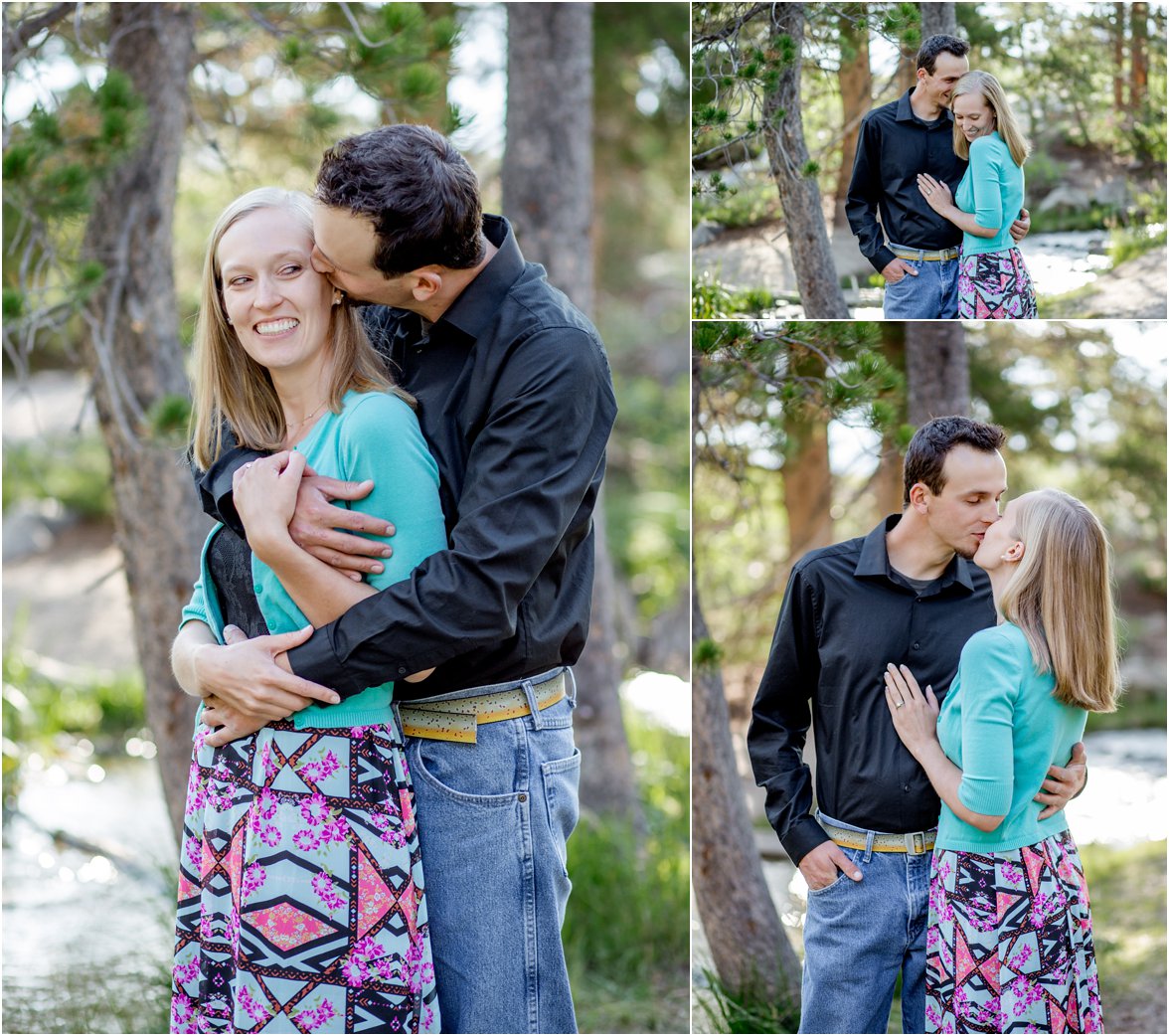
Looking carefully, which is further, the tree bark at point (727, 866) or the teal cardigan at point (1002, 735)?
the tree bark at point (727, 866)

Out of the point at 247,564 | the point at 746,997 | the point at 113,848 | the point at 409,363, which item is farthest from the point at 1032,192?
the point at 113,848

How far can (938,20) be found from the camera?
2.33 meters

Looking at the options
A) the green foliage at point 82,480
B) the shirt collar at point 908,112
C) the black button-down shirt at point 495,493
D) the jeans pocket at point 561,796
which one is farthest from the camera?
the green foliage at point 82,480

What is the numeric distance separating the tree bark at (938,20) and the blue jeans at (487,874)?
1557 millimetres

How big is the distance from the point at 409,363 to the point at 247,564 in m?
0.42

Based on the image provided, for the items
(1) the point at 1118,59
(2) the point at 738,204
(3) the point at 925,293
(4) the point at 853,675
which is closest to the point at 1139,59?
(1) the point at 1118,59

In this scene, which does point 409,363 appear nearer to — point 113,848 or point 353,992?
point 353,992

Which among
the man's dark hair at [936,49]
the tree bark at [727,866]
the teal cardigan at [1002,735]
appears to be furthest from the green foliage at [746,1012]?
the man's dark hair at [936,49]

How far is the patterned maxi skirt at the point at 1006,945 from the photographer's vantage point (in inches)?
79.0

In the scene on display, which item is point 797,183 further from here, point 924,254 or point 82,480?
point 82,480

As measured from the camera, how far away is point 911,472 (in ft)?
7.19

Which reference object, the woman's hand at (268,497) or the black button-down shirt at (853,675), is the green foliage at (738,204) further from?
the woman's hand at (268,497)

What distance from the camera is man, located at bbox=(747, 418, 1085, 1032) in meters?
2.12

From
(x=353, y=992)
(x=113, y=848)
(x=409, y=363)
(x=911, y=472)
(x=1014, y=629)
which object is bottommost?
(x=113, y=848)
